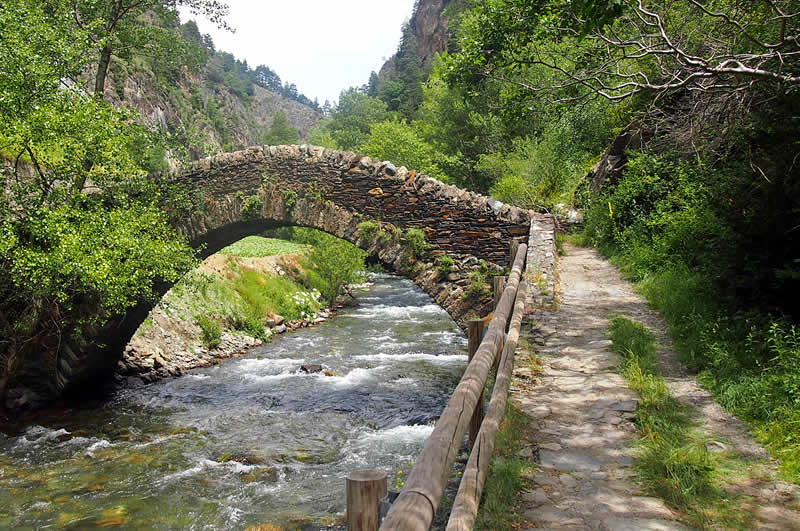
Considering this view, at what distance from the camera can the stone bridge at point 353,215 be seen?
9.05 metres

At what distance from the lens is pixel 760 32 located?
5879 millimetres

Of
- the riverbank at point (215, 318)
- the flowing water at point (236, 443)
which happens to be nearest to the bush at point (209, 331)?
the riverbank at point (215, 318)

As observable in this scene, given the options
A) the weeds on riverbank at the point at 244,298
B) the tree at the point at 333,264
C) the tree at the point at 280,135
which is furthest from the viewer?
the tree at the point at 280,135

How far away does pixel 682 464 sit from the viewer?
2.92 meters

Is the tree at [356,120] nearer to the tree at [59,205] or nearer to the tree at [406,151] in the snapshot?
the tree at [406,151]

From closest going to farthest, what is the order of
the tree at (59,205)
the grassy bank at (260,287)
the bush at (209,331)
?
the tree at (59,205) → the bush at (209,331) → the grassy bank at (260,287)

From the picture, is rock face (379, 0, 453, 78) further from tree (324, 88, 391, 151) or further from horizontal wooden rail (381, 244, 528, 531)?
horizontal wooden rail (381, 244, 528, 531)

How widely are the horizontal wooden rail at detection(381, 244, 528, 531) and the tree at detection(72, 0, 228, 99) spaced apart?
9.64 metres

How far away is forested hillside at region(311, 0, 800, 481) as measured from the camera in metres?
4.41

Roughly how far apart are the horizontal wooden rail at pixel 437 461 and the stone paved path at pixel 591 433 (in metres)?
0.68

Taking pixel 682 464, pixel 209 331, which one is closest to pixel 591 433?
pixel 682 464

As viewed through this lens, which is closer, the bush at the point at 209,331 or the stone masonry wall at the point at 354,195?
the stone masonry wall at the point at 354,195

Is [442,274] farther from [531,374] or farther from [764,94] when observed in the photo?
[764,94]

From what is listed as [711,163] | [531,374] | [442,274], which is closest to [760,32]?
[711,163]
